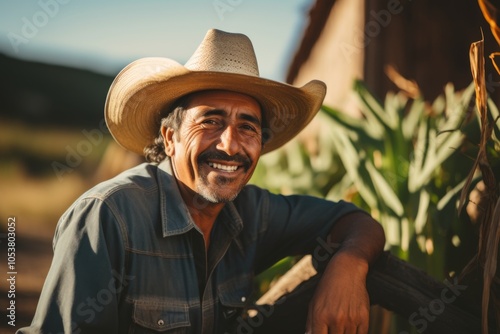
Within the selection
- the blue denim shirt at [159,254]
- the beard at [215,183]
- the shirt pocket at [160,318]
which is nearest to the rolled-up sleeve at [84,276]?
the blue denim shirt at [159,254]

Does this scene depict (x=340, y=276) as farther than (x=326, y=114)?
No

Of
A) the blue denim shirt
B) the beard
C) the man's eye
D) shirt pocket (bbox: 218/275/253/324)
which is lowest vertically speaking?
shirt pocket (bbox: 218/275/253/324)

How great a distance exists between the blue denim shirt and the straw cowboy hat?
0.29 meters

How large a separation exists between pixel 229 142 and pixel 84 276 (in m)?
0.77

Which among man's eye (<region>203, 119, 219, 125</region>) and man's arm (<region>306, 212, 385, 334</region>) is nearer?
man's arm (<region>306, 212, 385, 334</region>)

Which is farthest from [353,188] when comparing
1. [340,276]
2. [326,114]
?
[340,276]

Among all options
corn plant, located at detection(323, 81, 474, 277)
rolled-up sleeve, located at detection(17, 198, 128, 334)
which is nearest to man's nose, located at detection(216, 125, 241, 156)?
rolled-up sleeve, located at detection(17, 198, 128, 334)

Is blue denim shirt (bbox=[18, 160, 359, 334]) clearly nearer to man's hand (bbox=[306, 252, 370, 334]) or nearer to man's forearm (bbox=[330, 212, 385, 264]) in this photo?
man's forearm (bbox=[330, 212, 385, 264])

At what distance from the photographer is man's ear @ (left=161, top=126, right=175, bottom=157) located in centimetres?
257

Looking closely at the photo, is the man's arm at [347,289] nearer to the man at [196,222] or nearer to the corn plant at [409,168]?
the man at [196,222]

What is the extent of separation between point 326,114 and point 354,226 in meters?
1.13

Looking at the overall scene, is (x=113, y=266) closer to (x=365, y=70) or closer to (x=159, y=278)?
(x=159, y=278)

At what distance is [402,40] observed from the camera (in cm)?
537

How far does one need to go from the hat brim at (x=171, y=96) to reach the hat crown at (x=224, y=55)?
7cm
